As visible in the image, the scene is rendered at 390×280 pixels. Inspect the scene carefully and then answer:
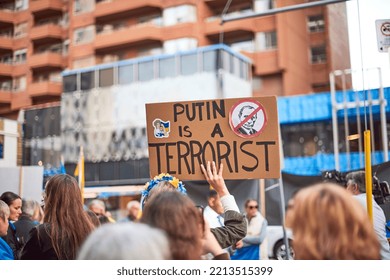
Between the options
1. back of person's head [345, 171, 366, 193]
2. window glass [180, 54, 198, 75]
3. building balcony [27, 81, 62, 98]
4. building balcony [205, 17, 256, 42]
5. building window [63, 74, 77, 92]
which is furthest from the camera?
window glass [180, 54, 198, 75]

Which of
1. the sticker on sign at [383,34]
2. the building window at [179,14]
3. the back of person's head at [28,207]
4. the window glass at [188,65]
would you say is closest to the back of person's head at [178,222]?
the sticker on sign at [383,34]

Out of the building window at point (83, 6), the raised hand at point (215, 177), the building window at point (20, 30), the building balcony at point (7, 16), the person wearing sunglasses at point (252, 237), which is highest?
the building window at point (83, 6)

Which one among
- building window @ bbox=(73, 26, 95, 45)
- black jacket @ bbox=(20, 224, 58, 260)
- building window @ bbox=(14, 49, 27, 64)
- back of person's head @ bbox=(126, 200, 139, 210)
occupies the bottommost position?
back of person's head @ bbox=(126, 200, 139, 210)

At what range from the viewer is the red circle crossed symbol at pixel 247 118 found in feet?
10.7

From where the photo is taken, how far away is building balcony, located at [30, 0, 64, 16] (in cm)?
484

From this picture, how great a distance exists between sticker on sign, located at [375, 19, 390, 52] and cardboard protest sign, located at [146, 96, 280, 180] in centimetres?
104

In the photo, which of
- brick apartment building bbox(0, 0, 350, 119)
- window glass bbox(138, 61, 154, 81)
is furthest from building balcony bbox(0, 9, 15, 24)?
window glass bbox(138, 61, 154, 81)

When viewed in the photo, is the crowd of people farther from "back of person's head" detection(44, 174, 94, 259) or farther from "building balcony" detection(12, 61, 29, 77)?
"building balcony" detection(12, 61, 29, 77)

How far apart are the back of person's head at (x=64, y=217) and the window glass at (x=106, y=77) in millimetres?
4545

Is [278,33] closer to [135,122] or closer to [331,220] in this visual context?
[135,122]

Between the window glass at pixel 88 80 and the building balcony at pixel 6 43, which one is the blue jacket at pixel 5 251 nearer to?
the building balcony at pixel 6 43

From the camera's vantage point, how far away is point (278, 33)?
7.49 metres

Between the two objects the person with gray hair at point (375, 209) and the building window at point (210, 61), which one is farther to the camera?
the building window at point (210, 61)
